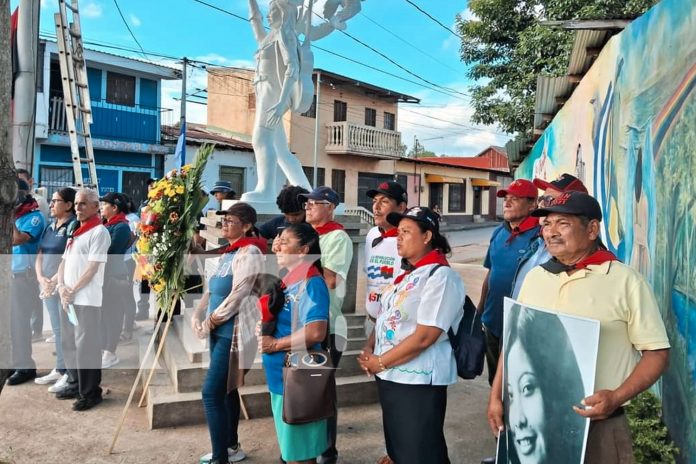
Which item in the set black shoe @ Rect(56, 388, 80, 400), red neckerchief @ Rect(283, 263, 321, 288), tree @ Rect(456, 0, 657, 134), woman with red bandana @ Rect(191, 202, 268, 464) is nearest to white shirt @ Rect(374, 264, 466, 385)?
red neckerchief @ Rect(283, 263, 321, 288)

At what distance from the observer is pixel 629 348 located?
178 cm

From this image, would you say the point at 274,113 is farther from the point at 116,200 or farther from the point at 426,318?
the point at 426,318

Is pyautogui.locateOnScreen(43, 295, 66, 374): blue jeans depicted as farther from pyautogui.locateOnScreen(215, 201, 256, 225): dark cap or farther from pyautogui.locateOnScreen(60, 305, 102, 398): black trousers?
pyautogui.locateOnScreen(215, 201, 256, 225): dark cap

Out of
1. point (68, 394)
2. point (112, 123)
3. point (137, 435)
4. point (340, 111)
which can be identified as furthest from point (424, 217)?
point (340, 111)

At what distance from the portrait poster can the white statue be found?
13.0 feet

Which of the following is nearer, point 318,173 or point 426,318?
point 426,318

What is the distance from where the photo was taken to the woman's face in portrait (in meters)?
1.85

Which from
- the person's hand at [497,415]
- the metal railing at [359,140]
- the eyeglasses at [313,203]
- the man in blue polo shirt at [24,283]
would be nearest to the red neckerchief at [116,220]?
the man in blue polo shirt at [24,283]

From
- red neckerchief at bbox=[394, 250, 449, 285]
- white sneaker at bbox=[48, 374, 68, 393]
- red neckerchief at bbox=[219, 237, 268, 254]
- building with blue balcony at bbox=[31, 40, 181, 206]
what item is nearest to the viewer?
red neckerchief at bbox=[394, 250, 449, 285]

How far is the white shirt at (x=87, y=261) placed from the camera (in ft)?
13.4

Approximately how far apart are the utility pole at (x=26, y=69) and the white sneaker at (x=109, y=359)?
2069mm

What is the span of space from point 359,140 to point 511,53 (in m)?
11.4

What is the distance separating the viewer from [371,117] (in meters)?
23.9

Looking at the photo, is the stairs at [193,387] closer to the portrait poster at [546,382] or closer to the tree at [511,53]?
the portrait poster at [546,382]
